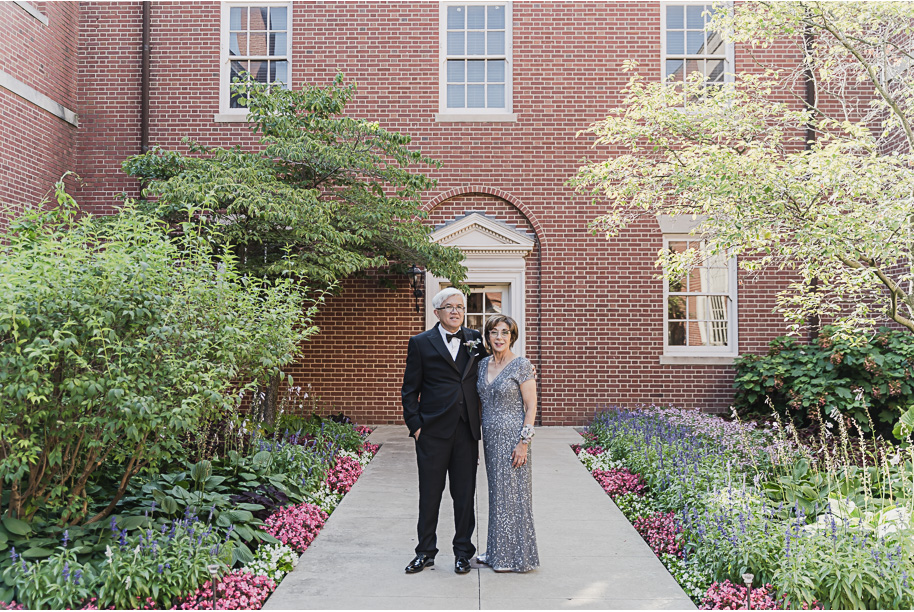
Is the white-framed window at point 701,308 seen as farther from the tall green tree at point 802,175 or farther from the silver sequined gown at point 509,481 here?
the silver sequined gown at point 509,481

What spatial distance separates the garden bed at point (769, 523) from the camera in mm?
3768

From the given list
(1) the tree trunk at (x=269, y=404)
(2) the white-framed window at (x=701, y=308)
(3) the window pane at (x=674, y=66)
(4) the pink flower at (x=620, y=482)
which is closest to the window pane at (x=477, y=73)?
(3) the window pane at (x=674, y=66)

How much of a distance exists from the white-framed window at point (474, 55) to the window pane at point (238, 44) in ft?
11.2

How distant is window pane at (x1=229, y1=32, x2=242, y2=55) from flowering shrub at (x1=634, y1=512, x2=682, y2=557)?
9849 mm

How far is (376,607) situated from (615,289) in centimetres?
789

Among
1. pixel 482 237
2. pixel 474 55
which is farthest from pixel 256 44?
pixel 482 237

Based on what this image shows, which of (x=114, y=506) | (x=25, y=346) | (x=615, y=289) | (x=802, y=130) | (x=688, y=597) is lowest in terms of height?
(x=688, y=597)

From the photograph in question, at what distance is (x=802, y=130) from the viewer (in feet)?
35.5

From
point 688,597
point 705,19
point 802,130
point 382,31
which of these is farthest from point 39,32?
point 802,130

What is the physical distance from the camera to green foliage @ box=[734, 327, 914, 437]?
8.72m

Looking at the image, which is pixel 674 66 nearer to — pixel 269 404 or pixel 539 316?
pixel 539 316

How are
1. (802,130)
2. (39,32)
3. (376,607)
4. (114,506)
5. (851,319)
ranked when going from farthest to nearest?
(802,130), (39,32), (851,319), (114,506), (376,607)

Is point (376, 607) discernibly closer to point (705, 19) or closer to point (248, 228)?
point (248, 228)

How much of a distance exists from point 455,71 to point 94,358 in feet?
27.8
